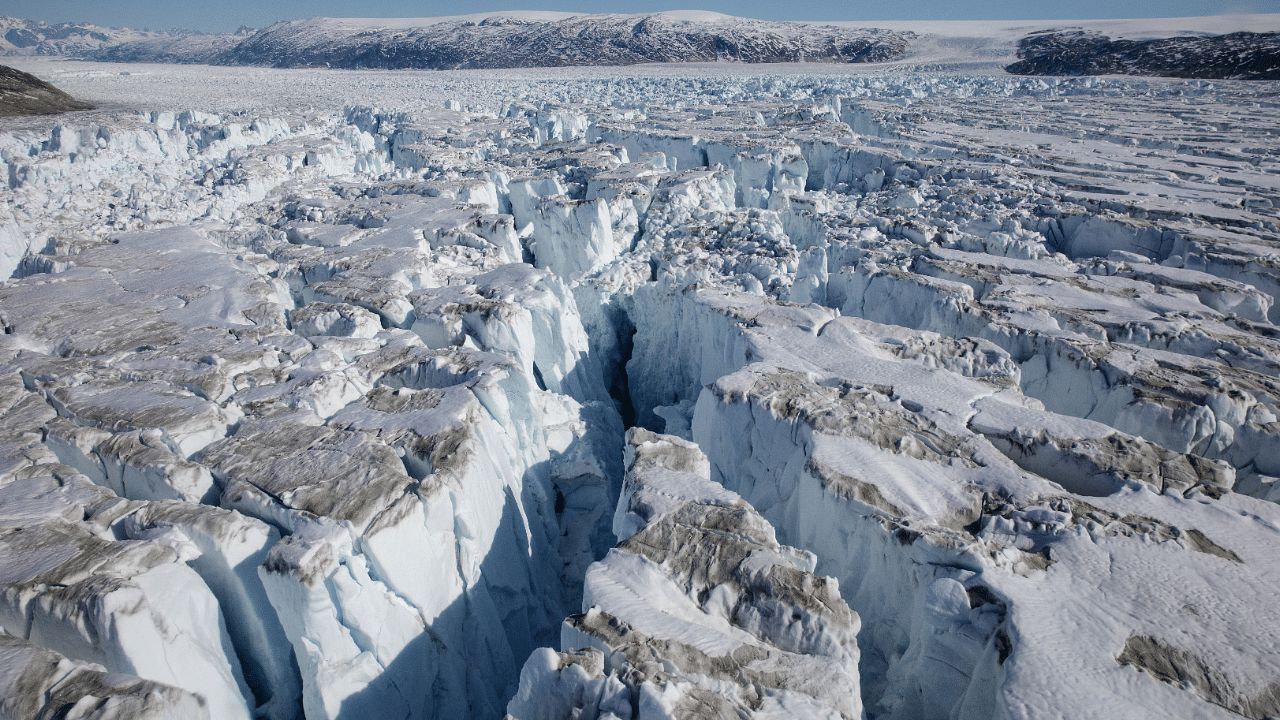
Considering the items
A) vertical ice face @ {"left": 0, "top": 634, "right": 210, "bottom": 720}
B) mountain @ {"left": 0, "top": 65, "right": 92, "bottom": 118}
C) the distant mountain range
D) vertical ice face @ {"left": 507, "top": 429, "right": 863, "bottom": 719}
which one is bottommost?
vertical ice face @ {"left": 507, "top": 429, "right": 863, "bottom": 719}

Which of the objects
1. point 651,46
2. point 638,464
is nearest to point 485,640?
point 638,464

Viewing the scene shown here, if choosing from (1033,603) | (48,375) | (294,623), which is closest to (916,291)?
(1033,603)

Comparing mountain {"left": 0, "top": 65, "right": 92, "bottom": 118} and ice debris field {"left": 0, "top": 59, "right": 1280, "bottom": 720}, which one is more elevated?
mountain {"left": 0, "top": 65, "right": 92, "bottom": 118}

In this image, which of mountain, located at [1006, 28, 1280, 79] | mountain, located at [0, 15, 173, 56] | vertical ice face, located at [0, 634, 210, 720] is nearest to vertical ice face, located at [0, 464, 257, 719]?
vertical ice face, located at [0, 634, 210, 720]

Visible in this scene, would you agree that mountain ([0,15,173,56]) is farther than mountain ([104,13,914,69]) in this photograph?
Yes

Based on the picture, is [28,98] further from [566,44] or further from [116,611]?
[566,44]

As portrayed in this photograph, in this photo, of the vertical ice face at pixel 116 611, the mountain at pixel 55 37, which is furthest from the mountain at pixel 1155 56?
the mountain at pixel 55 37

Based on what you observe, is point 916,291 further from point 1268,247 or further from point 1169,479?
point 1268,247

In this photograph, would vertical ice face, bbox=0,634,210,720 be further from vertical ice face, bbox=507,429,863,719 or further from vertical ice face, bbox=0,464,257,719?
vertical ice face, bbox=507,429,863,719
